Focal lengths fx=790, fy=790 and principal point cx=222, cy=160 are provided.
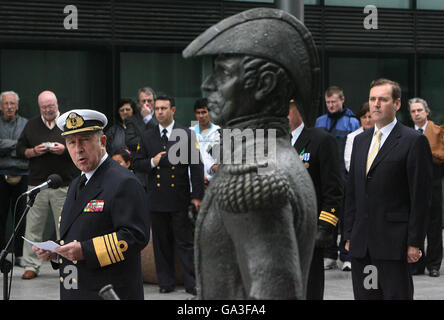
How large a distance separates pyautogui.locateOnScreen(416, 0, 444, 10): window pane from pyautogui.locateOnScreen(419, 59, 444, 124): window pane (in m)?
0.98

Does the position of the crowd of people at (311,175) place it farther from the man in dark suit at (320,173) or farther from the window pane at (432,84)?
the window pane at (432,84)

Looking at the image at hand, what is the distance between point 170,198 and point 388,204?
12.7 ft

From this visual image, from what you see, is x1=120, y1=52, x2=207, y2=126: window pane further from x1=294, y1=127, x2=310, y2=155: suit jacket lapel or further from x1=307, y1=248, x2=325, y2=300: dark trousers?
x1=307, y1=248, x2=325, y2=300: dark trousers

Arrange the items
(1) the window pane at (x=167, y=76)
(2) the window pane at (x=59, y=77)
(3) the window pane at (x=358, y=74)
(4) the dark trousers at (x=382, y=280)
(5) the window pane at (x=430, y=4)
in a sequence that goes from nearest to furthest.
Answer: (4) the dark trousers at (x=382, y=280), (2) the window pane at (x=59, y=77), (1) the window pane at (x=167, y=76), (3) the window pane at (x=358, y=74), (5) the window pane at (x=430, y=4)

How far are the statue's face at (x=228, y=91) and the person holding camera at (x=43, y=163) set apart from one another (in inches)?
281

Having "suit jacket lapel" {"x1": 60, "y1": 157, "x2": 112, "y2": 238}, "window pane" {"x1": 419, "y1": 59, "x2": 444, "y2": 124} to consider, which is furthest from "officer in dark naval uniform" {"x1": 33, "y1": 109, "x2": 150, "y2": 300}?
"window pane" {"x1": 419, "y1": 59, "x2": 444, "y2": 124}

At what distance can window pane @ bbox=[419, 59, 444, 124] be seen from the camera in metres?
14.8

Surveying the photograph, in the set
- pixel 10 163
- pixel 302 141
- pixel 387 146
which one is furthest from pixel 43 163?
pixel 387 146

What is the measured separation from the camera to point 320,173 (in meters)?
6.04

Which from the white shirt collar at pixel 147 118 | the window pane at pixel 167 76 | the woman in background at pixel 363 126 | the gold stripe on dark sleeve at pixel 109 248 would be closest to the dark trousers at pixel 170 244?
the white shirt collar at pixel 147 118

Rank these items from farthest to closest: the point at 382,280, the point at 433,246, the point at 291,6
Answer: the point at 433,246 < the point at 291,6 < the point at 382,280

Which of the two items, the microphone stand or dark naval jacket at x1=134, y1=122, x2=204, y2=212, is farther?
dark naval jacket at x1=134, y1=122, x2=204, y2=212

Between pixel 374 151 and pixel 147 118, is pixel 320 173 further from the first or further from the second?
pixel 147 118

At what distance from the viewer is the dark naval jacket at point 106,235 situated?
4.09 metres
